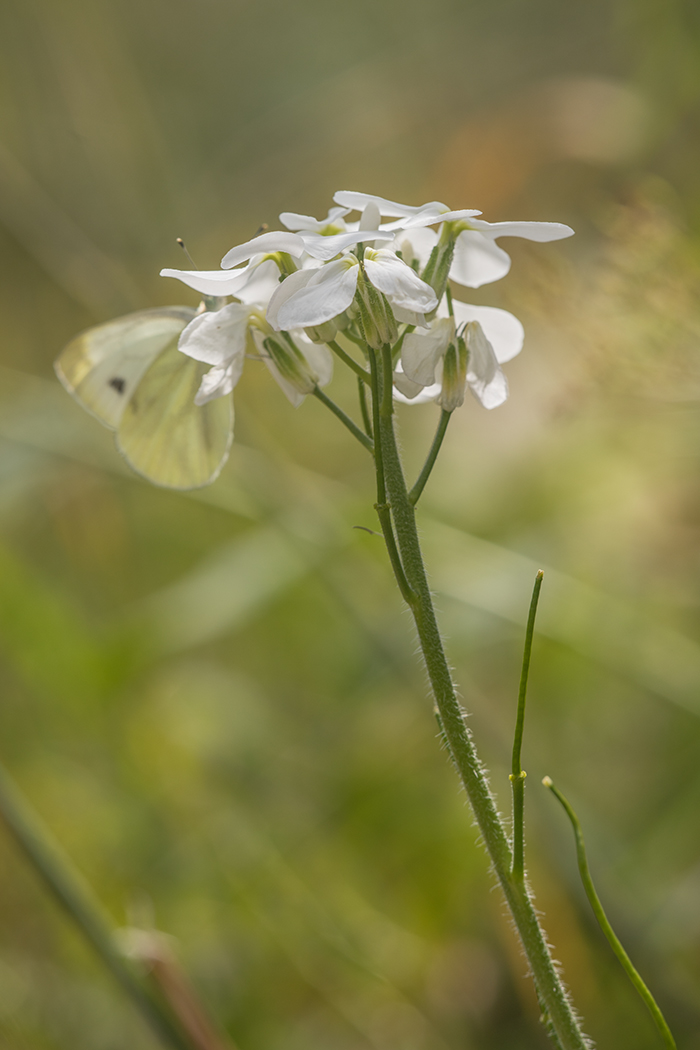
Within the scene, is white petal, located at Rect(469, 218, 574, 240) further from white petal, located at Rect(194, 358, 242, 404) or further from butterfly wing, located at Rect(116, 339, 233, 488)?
butterfly wing, located at Rect(116, 339, 233, 488)

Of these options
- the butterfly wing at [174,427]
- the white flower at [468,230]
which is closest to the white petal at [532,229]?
the white flower at [468,230]

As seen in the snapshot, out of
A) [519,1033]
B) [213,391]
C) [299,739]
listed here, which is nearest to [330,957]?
[519,1033]

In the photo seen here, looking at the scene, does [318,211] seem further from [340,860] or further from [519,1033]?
[519,1033]

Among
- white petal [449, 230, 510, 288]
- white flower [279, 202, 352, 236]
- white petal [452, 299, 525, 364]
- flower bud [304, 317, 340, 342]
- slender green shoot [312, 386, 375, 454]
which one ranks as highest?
white petal [449, 230, 510, 288]

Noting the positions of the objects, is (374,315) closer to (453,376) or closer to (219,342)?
(453,376)

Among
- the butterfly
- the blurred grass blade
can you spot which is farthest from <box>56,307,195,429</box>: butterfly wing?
the blurred grass blade

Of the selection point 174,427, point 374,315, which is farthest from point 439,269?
point 174,427

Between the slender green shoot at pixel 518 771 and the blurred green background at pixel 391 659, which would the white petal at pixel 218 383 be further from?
the blurred green background at pixel 391 659
